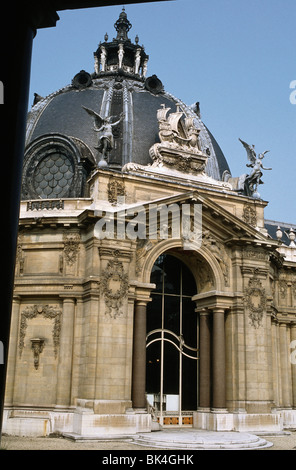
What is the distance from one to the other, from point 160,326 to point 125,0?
21.6 m

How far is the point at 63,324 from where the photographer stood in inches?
920

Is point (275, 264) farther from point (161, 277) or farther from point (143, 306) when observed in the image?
point (143, 306)

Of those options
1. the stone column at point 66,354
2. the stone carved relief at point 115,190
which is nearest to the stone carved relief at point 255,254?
the stone carved relief at point 115,190

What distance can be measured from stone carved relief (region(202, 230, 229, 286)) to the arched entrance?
1975 mm

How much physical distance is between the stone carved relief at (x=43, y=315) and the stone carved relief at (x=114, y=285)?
8.69 ft

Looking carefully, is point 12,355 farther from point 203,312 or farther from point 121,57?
point 121,57

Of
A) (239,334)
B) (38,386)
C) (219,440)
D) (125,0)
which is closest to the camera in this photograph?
(125,0)

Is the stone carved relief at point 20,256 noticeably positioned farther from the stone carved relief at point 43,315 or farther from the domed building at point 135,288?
the stone carved relief at point 43,315

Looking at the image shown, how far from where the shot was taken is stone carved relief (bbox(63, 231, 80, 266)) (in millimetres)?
24000

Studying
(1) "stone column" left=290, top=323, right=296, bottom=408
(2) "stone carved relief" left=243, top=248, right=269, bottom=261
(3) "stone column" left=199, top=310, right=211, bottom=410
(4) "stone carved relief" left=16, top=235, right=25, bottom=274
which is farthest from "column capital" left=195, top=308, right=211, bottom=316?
(1) "stone column" left=290, top=323, right=296, bottom=408

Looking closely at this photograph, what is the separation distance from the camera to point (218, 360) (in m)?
24.6

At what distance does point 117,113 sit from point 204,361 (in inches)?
551

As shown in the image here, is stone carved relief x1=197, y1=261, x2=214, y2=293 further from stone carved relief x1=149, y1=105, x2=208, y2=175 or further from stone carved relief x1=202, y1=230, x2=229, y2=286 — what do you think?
stone carved relief x1=149, y1=105, x2=208, y2=175
